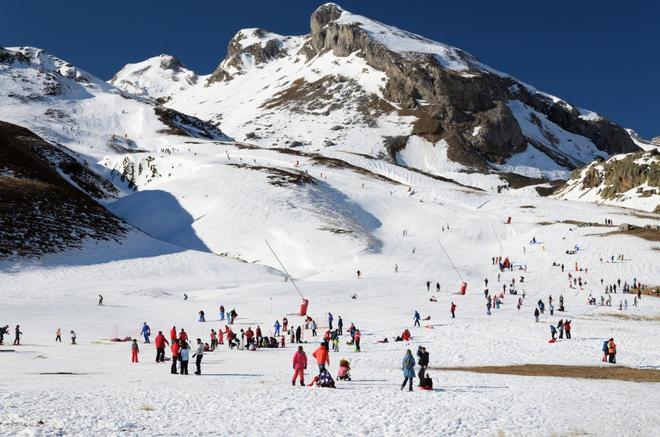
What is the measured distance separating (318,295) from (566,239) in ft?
135

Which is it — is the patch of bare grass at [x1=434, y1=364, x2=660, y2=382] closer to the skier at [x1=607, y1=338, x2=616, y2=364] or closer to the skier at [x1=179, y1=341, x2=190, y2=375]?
the skier at [x1=607, y1=338, x2=616, y2=364]

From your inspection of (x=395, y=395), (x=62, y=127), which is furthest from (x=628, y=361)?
(x=62, y=127)

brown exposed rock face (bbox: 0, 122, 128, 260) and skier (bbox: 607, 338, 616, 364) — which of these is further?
brown exposed rock face (bbox: 0, 122, 128, 260)

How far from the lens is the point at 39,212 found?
62.5 m

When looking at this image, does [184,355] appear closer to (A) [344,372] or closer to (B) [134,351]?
(B) [134,351]

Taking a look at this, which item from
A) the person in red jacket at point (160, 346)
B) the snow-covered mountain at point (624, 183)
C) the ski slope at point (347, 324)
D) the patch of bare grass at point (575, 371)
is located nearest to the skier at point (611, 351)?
the ski slope at point (347, 324)

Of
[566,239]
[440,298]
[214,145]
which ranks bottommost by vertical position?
[440,298]

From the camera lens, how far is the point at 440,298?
158ft

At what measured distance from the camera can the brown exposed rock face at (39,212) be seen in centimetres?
5600

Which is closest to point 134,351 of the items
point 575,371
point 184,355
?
point 184,355

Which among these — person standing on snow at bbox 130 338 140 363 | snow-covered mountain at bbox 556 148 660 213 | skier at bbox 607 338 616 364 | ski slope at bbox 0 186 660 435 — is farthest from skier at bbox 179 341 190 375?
snow-covered mountain at bbox 556 148 660 213

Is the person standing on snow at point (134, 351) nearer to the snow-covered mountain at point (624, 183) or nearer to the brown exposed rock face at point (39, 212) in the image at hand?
the brown exposed rock face at point (39, 212)

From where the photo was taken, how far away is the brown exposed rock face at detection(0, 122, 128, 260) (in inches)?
2205

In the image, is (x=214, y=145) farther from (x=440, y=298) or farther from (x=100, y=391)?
(x=100, y=391)
